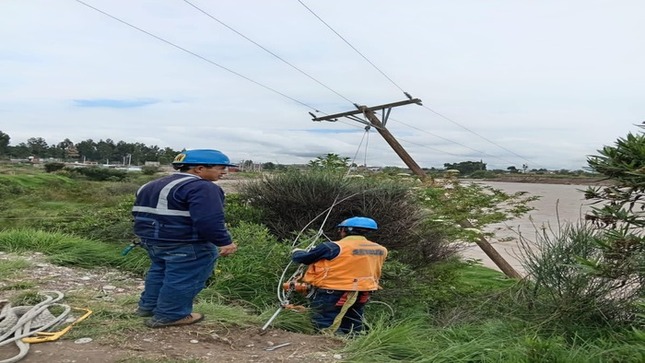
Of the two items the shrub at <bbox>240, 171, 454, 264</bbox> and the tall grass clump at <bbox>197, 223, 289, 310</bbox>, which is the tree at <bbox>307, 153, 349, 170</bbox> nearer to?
the shrub at <bbox>240, 171, 454, 264</bbox>

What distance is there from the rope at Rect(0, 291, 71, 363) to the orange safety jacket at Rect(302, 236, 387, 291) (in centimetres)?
229

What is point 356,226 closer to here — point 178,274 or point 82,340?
point 178,274

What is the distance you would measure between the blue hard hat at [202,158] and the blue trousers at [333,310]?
72.8 inches

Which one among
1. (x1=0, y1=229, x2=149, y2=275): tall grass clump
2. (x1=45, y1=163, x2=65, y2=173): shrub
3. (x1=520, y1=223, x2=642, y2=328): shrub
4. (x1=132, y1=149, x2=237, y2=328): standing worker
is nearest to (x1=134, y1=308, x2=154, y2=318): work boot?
(x1=132, y1=149, x2=237, y2=328): standing worker

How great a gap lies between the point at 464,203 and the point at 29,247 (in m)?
6.62

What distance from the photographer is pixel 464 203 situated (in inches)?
362

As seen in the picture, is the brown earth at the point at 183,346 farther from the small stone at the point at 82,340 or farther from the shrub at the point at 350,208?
the shrub at the point at 350,208

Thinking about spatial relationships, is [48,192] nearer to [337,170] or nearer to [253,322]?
[337,170]

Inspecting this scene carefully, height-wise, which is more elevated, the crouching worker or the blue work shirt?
the blue work shirt

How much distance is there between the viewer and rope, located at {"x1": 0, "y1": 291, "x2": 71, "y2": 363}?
388cm

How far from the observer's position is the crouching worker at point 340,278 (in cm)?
552

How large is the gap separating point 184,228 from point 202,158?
1.85ft

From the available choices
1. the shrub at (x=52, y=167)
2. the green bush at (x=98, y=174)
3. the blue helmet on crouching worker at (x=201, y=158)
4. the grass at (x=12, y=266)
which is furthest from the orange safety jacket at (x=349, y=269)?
the shrub at (x=52, y=167)

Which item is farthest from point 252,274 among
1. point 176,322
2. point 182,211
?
point 182,211
